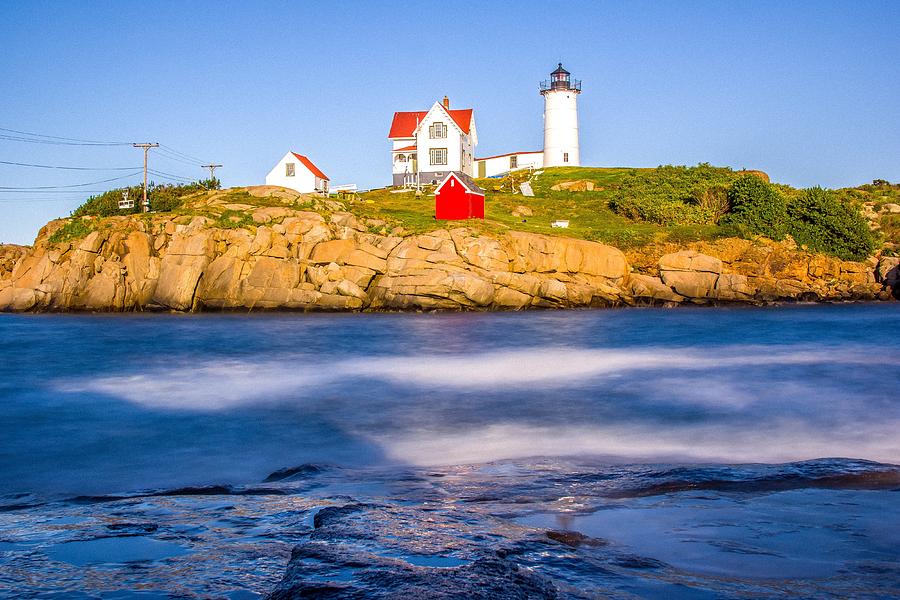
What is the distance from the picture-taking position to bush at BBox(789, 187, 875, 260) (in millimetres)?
40750

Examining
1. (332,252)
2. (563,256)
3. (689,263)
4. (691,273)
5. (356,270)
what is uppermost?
(332,252)

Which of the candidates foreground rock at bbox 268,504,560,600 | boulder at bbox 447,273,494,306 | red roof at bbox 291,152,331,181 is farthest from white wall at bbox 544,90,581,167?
foreground rock at bbox 268,504,560,600

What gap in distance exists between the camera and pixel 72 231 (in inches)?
1519

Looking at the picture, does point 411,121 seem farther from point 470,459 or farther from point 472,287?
point 470,459

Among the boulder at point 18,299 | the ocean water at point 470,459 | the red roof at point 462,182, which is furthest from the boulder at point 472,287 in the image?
Result: the boulder at point 18,299

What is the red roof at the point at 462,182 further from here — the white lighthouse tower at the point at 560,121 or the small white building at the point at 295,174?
the white lighthouse tower at the point at 560,121

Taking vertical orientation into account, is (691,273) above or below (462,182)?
below

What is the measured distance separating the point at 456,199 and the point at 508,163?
1293 inches

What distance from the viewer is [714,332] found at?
26781mm

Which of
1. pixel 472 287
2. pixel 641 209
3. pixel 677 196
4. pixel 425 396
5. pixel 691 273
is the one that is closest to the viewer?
pixel 425 396

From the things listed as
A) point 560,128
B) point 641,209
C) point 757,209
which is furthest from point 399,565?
point 560,128

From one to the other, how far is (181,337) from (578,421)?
18880 millimetres

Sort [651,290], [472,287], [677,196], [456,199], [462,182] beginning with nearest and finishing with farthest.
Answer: [472,287] < [651,290] < [462,182] < [456,199] < [677,196]

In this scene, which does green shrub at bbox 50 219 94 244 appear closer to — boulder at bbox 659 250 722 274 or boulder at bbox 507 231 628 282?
boulder at bbox 507 231 628 282
